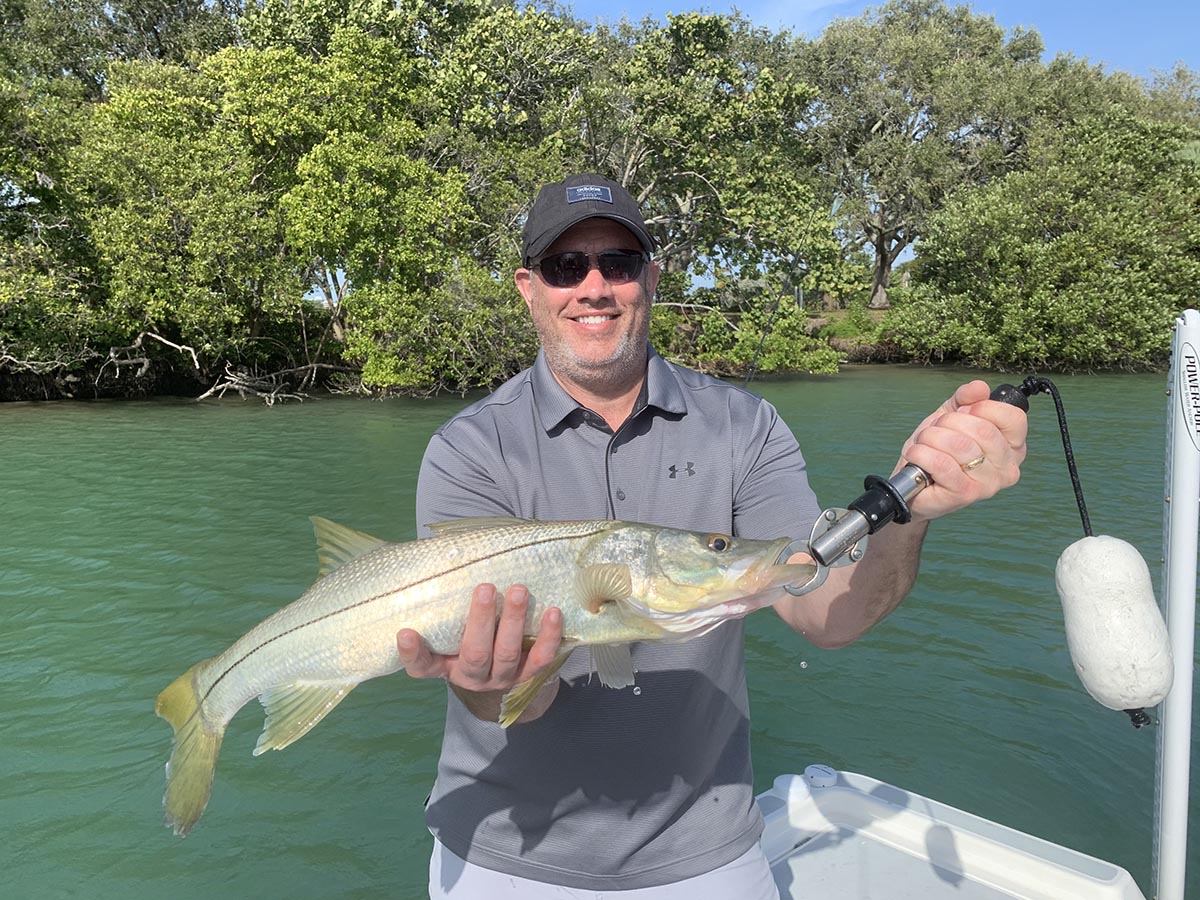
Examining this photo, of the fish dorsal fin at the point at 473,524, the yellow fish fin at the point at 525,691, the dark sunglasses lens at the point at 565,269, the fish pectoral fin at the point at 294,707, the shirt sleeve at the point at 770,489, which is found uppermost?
the dark sunglasses lens at the point at 565,269

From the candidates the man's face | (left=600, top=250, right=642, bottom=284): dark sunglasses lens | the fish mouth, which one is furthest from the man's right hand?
(left=600, top=250, right=642, bottom=284): dark sunglasses lens

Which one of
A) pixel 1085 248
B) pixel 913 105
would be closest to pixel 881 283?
pixel 913 105

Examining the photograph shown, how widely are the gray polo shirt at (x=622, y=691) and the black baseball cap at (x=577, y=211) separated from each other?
1.52ft

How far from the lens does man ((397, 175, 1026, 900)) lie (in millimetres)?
2430

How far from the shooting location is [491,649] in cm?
221

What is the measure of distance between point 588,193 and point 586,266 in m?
0.25

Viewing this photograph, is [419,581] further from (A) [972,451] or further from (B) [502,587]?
(A) [972,451]

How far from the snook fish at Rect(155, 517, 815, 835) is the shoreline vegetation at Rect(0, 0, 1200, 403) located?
22.0 meters

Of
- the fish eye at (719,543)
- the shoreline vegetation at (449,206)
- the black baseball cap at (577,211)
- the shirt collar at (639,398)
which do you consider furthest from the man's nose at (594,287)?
the shoreline vegetation at (449,206)

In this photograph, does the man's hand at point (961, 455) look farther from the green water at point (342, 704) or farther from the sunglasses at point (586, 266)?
the green water at point (342, 704)

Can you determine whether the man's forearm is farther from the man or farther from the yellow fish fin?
the yellow fish fin

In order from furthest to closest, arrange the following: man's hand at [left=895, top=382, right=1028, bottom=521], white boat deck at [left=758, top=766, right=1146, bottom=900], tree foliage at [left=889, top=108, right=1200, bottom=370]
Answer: tree foliage at [left=889, top=108, right=1200, bottom=370]
white boat deck at [left=758, top=766, right=1146, bottom=900]
man's hand at [left=895, top=382, right=1028, bottom=521]

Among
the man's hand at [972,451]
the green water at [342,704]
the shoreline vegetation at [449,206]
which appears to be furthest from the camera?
the shoreline vegetation at [449,206]

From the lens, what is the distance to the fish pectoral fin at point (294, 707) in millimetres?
2494
